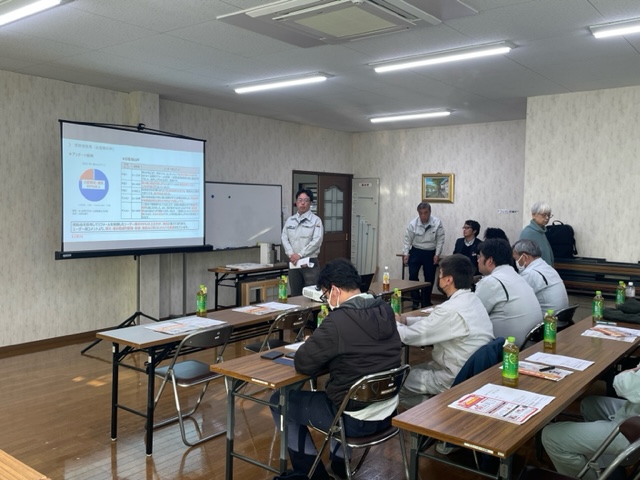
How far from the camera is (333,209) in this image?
9.99 metres

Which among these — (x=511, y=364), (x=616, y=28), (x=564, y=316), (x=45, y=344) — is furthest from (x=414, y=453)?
(x=45, y=344)

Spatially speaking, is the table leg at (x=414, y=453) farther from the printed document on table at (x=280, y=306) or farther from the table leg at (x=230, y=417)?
the printed document on table at (x=280, y=306)

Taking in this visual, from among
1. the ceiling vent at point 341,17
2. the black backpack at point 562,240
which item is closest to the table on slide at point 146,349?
the ceiling vent at point 341,17

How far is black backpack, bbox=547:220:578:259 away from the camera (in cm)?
619

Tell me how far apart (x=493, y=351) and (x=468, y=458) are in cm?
87

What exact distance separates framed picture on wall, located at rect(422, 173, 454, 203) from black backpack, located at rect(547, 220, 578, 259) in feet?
9.57

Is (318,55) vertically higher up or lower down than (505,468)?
higher up

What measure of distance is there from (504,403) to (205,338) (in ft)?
6.16

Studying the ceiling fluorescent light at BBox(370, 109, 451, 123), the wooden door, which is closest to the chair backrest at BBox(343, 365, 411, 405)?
A: the ceiling fluorescent light at BBox(370, 109, 451, 123)

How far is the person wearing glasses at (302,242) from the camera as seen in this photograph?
20.8 ft

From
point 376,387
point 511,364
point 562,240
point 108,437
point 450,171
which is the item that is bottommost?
point 108,437

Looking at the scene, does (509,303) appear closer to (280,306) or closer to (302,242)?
(280,306)

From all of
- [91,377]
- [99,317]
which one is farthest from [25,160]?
[91,377]

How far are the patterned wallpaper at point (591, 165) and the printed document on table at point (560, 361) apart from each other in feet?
12.1
